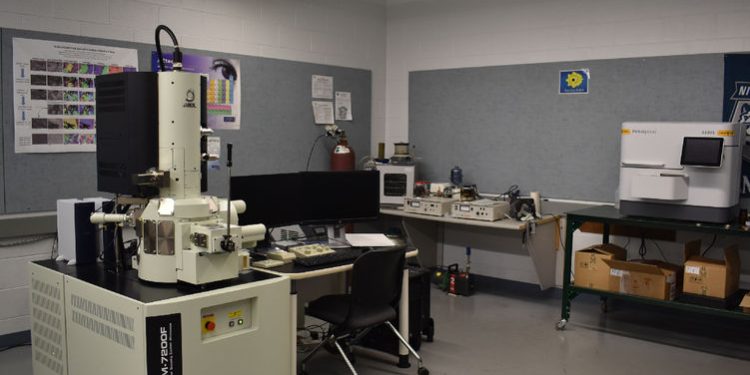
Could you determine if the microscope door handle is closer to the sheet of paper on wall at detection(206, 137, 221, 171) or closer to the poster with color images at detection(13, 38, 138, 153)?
the sheet of paper on wall at detection(206, 137, 221, 171)

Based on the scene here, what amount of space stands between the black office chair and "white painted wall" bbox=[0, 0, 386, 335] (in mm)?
1845

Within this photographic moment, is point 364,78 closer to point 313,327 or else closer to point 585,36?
point 585,36

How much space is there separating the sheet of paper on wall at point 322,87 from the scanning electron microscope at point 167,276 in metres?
2.89

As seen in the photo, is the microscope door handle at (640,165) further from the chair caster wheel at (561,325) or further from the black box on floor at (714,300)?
the chair caster wheel at (561,325)

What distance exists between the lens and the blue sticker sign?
507 cm

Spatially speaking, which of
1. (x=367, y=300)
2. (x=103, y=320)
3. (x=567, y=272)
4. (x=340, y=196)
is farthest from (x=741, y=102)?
(x=103, y=320)

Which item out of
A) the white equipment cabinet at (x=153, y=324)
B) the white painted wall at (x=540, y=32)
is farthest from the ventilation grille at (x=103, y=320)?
the white painted wall at (x=540, y=32)

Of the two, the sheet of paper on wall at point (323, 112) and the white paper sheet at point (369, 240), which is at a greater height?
the sheet of paper on wall at point (323, 112)

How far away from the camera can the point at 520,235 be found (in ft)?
18.1

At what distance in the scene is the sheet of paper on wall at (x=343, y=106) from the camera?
5762 millimetres

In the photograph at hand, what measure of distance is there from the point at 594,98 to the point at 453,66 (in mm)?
1320

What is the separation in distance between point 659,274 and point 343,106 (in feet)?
9.70

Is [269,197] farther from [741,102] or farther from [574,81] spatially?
[741,102]

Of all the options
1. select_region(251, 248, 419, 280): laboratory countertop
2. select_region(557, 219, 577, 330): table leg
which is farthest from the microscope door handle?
select_region(251, 248, 419, 280): laboratory countertop
